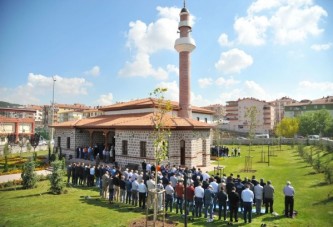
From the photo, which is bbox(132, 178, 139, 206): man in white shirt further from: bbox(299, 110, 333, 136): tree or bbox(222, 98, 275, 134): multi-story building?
bbox(222, 98, 275, 134): multi-story building

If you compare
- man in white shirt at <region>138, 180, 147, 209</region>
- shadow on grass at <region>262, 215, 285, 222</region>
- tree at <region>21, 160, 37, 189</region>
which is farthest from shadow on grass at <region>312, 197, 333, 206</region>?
tree at <region>21, 160, 37, 189</region>

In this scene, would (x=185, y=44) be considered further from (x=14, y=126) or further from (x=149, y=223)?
(x=14, y=126)

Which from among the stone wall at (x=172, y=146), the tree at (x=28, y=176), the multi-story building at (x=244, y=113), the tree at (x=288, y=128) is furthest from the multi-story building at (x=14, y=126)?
the multi-story building at (x=244, y=113)

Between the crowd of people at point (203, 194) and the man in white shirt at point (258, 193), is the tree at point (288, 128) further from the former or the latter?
the man in white shirt at point (258, 193)

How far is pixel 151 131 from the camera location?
20.7 metres

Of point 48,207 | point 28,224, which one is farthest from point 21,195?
point 28,224

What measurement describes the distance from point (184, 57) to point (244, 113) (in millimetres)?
62174

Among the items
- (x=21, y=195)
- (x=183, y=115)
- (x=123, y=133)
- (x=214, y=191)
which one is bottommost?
(x=21, y=195)

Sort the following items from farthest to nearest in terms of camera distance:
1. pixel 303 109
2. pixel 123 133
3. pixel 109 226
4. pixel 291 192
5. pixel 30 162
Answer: pixel 303 109 < pixel 123 133 < pixel 30 162 < pixel 291 192 < pixel 109 226

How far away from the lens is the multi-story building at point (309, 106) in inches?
3193

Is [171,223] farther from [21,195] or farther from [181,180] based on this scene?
[21,195]

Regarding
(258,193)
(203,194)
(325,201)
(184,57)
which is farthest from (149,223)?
(184,57)

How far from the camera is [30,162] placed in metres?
16.8

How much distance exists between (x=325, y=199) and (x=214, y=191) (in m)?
6.27
